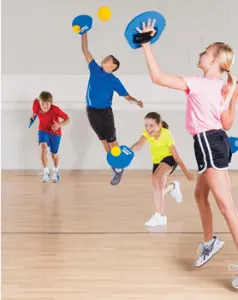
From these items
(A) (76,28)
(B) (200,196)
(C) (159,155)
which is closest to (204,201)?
(B) (200,196)

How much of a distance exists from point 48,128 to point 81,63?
1.10m

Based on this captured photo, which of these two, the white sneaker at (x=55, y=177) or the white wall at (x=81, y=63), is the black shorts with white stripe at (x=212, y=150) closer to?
the white sneaker at (x=55, y=177)

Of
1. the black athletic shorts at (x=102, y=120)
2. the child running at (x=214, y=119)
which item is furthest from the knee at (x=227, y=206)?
the black athletic shorts at (x=102, y=120)

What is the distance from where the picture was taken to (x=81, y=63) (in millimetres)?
8406

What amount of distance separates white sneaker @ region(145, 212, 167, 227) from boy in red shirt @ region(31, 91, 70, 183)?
273 cm

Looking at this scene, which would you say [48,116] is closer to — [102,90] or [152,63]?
[102,90]

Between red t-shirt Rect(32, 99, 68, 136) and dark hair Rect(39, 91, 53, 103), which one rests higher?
dark hair Rect(39, 91, 53, 103)

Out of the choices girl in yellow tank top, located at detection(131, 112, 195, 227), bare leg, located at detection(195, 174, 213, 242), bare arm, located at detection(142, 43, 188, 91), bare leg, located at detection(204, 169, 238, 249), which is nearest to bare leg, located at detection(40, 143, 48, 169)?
girl in yellow tank top, located at detection(131, 112, 195, 227)

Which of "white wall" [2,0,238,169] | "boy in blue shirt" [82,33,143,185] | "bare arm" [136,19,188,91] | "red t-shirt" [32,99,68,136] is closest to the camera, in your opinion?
"bare arm" [136,19,188,91]

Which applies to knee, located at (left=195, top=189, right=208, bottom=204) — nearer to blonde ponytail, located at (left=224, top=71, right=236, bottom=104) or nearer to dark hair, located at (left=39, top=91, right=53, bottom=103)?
blonde ponytail, located at (left=224, top=71, right=236, bottom=104)

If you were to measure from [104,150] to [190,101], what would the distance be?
511cm

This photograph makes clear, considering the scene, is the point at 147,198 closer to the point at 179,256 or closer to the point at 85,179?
the point at 85,179

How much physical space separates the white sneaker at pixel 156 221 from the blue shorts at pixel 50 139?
116 inches

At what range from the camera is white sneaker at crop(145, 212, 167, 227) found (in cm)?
515
